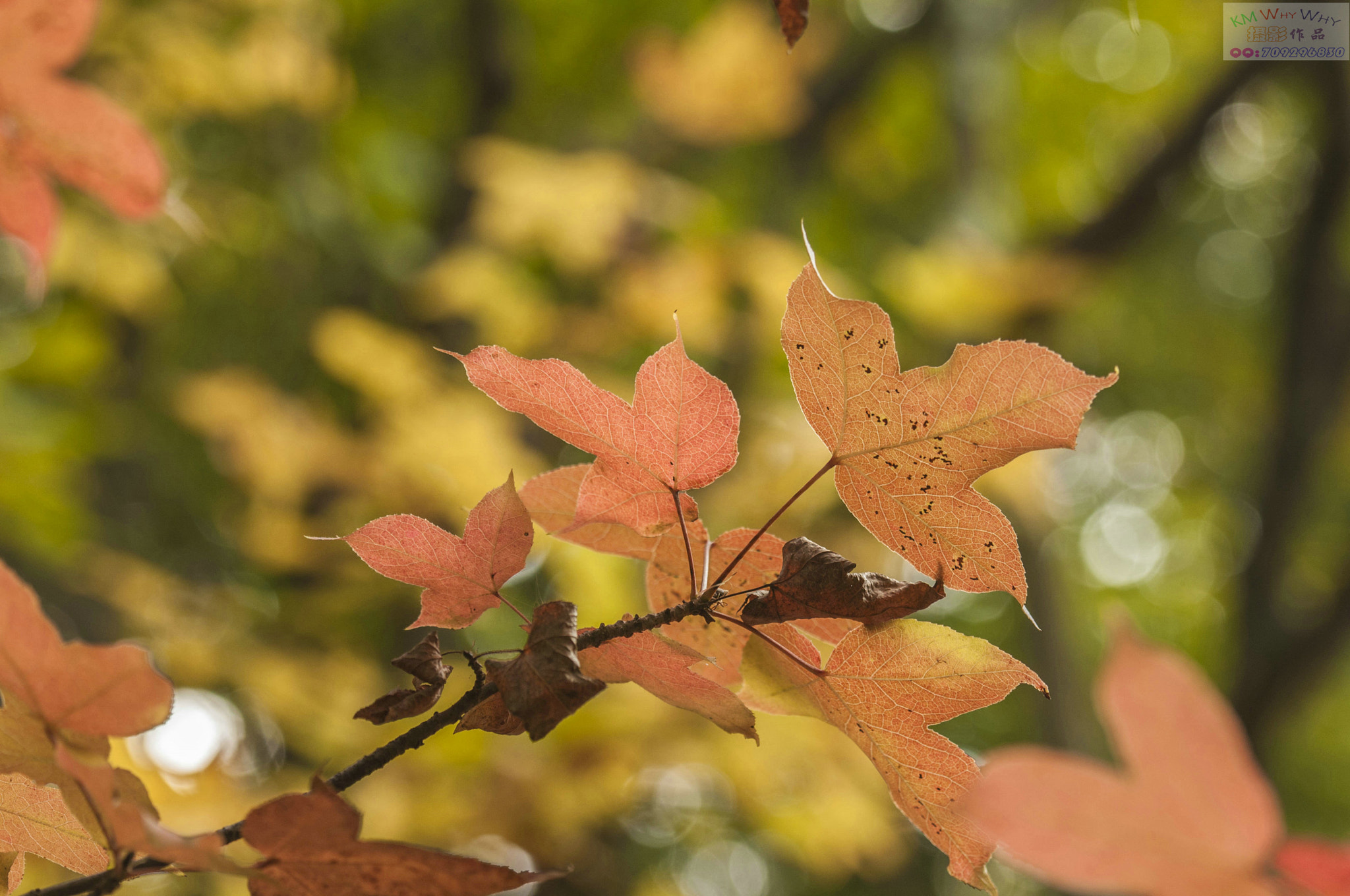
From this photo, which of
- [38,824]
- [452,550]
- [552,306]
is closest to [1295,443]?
[552,306]

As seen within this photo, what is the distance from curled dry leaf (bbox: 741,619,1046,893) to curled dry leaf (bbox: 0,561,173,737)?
8.4 inches

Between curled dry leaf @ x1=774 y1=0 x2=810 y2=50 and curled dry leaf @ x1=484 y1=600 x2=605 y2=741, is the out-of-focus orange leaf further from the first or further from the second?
curled dry leaf @ x1=774 y1=0 x2=810 y2=50

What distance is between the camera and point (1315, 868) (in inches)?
8.4

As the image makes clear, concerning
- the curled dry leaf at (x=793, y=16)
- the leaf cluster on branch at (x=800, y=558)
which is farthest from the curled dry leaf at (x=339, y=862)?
the curled dry leaf at (x=793, y=16)

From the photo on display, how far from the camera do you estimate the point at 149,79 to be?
6.68ft

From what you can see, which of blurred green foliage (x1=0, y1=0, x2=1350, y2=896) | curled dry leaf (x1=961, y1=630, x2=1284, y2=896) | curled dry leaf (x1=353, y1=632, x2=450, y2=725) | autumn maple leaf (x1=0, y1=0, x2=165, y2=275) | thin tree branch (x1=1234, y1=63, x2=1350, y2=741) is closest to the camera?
curled dry leaf (x1=961, y1=630, x2=1284, y2=896)

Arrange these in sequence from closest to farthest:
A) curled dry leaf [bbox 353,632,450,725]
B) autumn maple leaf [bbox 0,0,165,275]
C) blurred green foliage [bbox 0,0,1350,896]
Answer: curled dry leaf [bbox 353,632,450,725]
autumn maple leaf [bbox 0,0,165,275]
blurred green foliage [bbox 0,0,1350,896]

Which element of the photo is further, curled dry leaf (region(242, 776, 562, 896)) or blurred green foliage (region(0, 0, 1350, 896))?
blurred green foliage (region(0, 0, 1350, 896))

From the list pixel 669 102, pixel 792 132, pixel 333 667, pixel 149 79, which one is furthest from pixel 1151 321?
pixel 149 79

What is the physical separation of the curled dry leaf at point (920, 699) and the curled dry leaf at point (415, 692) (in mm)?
127

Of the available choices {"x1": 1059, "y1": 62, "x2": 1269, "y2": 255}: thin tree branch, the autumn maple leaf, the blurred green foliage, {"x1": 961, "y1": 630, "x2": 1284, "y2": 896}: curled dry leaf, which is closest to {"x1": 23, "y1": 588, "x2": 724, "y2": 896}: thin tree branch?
{"x1": 961, "y1": 630, "x2": 1284, "y2": 896}: curled dry leaf

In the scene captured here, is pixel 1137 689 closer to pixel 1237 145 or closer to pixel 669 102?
pixel 669 102

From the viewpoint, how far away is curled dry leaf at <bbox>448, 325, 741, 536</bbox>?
0.33m

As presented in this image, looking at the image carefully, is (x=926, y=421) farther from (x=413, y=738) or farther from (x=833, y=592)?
(x=413, y=738)
